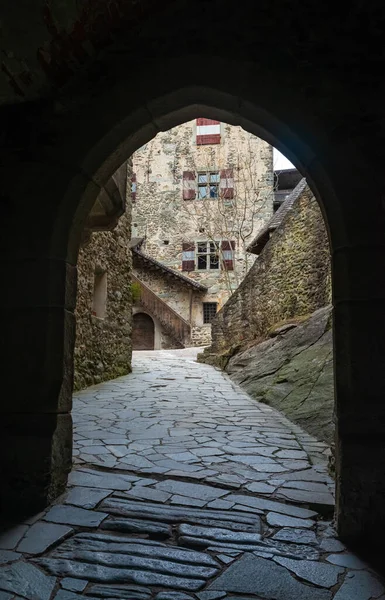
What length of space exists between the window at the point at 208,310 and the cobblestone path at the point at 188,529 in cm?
1751

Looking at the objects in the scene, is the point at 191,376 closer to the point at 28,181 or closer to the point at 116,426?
the point at 116,426

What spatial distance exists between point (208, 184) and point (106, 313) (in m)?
17.3

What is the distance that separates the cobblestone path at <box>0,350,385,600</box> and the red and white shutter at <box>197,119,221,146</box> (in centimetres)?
2221

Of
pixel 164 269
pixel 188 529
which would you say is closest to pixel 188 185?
pixel 164 269

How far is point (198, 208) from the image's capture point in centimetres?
2317

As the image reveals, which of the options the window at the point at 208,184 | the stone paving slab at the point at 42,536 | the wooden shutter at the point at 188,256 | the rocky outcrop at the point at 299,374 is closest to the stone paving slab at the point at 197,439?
the rocky outcrop at the point at 299,374

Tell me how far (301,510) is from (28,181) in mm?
2330

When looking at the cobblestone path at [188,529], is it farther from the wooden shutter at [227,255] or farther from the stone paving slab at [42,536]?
the wooden shutter at [227,255]

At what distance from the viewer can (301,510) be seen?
219 centimetres

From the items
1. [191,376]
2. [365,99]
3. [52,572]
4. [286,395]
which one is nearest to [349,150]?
[365,99]

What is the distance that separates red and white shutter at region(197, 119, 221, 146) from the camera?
23.3m

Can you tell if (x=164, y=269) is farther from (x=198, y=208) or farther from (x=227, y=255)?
(x=198, y=208)

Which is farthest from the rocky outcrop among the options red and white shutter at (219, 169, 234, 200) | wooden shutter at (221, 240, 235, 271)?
red and white shutter at (219, 169, 234, 200)

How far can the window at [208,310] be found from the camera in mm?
21266
